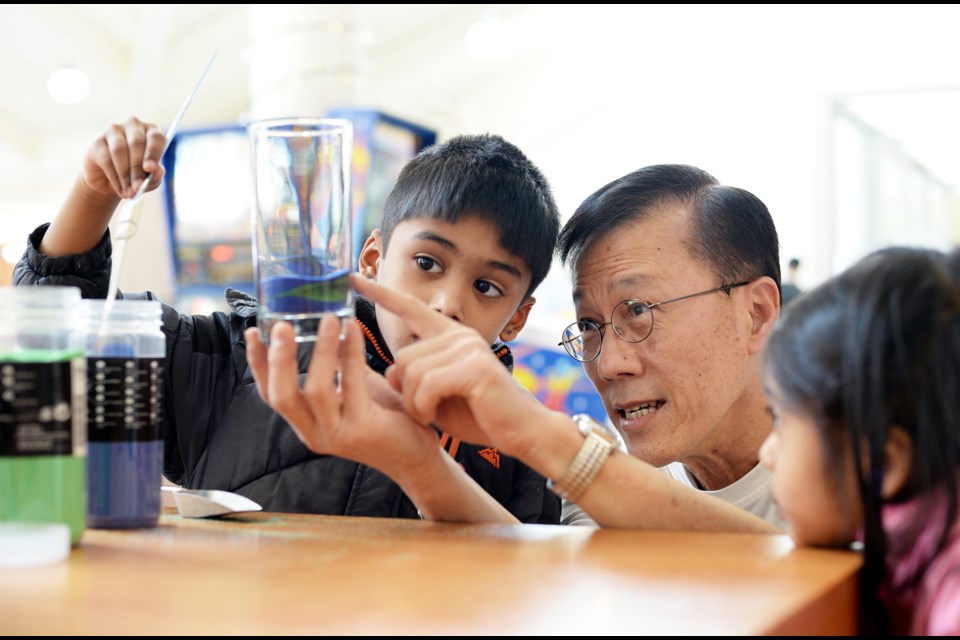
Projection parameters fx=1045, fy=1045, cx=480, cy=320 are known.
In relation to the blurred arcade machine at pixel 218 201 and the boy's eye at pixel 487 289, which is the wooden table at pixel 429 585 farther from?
the blurred arcade machine at pixel 218 201

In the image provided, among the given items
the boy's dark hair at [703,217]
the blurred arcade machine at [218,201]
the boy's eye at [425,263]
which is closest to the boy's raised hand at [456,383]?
the boy's eye at [425,263]

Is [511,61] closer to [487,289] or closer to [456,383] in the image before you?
[487,289]

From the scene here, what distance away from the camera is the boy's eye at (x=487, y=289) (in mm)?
1751

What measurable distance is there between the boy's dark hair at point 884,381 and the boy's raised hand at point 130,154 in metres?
0.87

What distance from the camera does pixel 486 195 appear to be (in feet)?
5.79

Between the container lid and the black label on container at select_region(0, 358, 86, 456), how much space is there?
0.06m

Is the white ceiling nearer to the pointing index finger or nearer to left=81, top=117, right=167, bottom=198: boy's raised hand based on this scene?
left=81, top=117, right=167, bottom=198: boy's raised hand

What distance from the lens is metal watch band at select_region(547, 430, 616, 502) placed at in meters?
1.08

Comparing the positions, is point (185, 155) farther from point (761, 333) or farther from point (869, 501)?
point (869, 501)

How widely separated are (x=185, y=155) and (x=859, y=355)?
6233 mm

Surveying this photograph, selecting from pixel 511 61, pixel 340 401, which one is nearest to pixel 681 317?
pixel 340 401

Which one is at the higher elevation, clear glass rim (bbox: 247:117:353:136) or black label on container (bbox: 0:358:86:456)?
clear glass rim (bbox: 247:117:353:136)

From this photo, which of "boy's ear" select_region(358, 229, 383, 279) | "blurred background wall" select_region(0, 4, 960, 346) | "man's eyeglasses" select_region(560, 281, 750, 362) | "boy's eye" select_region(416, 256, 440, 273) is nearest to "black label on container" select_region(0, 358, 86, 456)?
"boy's eye" select_region(416, 256, 440, 273)

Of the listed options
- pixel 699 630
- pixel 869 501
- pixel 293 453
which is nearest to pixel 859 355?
pixel 869 501
